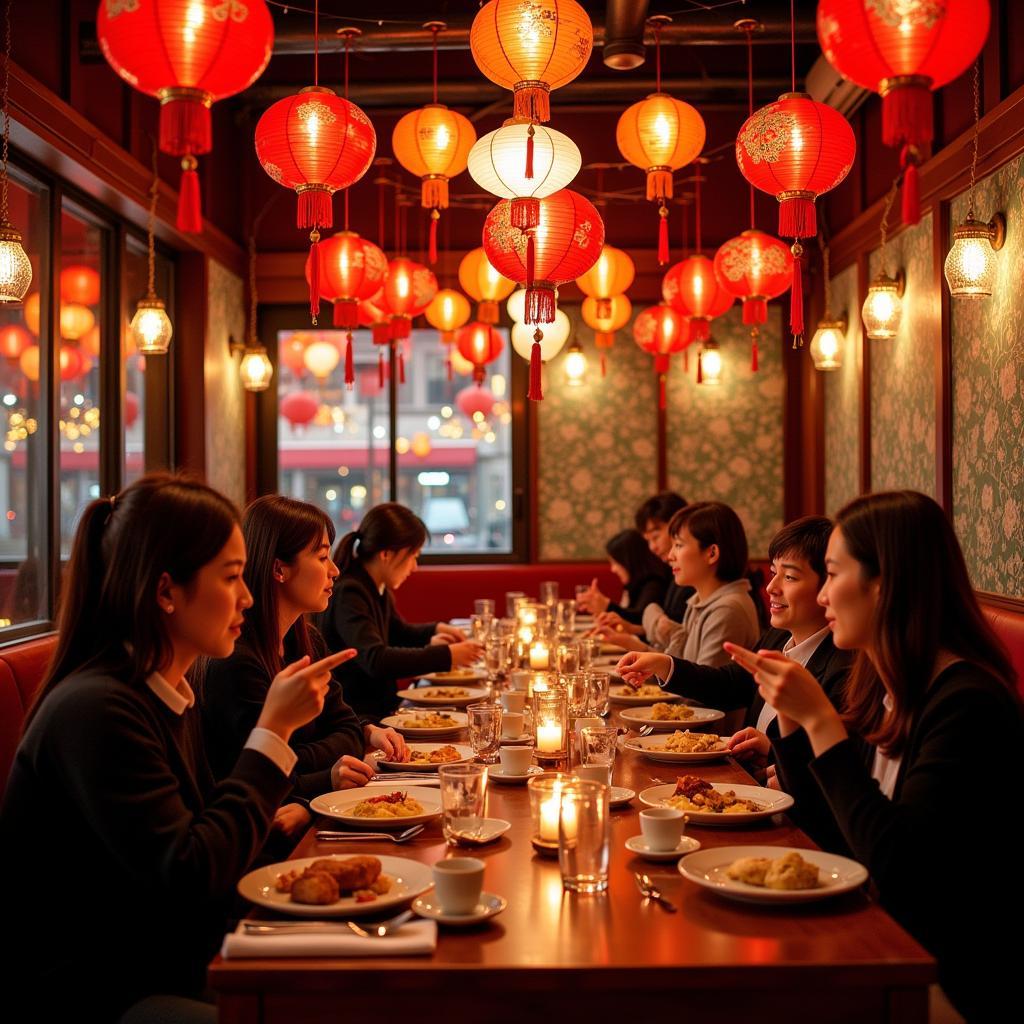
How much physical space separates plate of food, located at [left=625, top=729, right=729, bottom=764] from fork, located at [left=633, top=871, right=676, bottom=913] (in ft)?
2.77

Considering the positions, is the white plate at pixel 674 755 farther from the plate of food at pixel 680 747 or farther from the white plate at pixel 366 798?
the white plate at pixel 366 798

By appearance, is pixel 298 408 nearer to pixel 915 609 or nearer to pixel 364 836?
pixel 364 836

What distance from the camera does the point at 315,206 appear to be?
130 inches

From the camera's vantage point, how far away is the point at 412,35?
548cm

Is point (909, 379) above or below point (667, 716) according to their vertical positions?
above

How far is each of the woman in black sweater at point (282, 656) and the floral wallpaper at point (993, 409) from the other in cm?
264

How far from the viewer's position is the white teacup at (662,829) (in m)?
1.85

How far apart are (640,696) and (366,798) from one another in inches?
57.3

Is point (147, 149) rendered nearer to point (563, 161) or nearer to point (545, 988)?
point (563, 161)

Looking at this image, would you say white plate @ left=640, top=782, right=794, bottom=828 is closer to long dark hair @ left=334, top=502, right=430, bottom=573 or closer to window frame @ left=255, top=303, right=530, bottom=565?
long dark hair @ left=334, top=502, right=430, bottom=573

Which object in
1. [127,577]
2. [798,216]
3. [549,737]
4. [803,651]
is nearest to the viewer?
[127,577]

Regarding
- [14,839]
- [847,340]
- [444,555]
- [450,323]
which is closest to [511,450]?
[444,555]

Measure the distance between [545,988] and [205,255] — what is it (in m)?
5.76

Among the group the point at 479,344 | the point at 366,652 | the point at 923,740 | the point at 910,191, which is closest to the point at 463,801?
the point at 923,740
